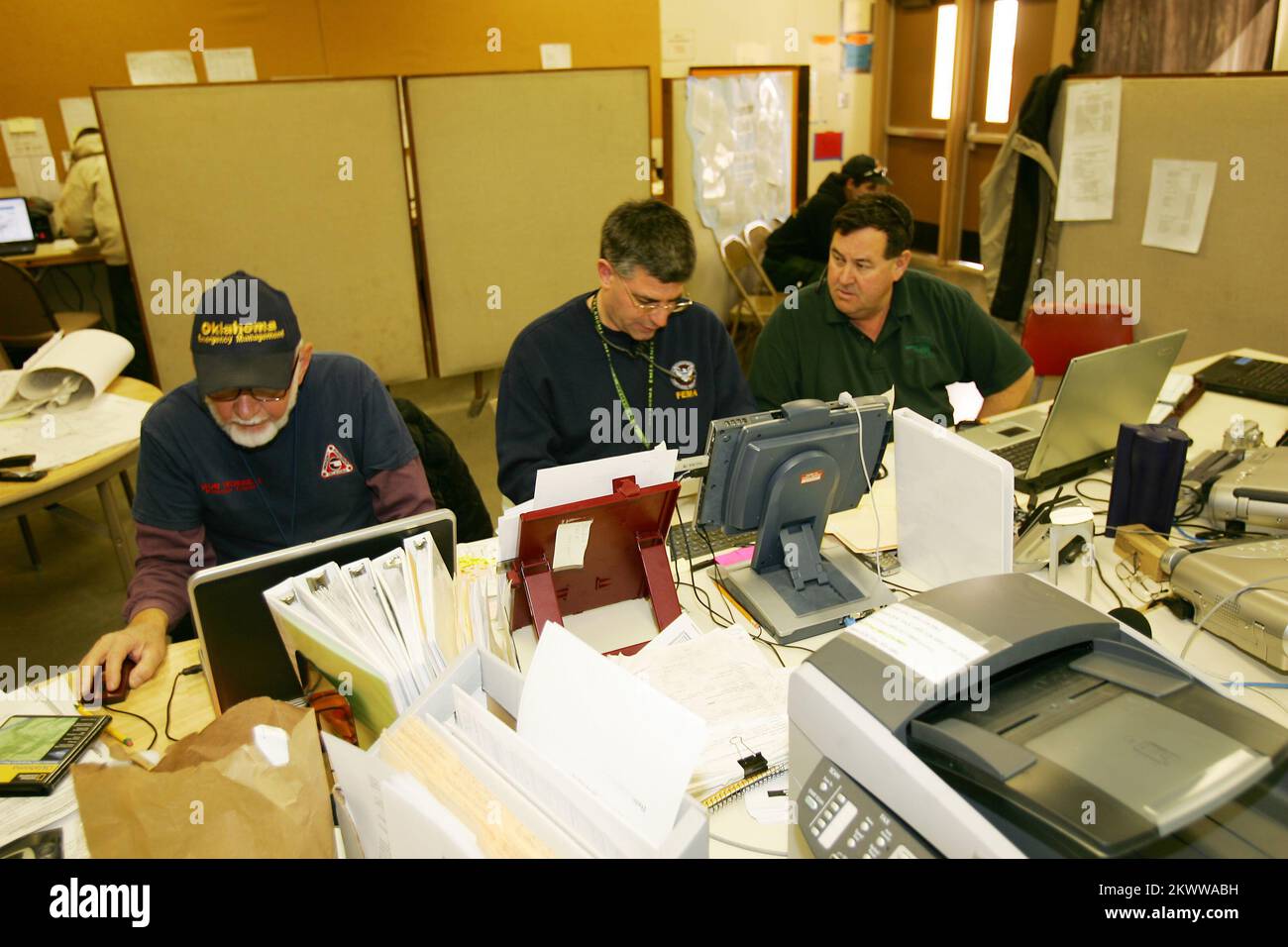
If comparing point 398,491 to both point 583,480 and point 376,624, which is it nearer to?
point 583,480

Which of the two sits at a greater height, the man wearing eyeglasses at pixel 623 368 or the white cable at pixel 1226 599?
the man wearing eyeglasses at pixel 623 368

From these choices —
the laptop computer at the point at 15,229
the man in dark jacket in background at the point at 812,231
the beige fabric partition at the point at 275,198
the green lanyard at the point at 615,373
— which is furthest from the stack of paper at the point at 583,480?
the laptop computer at the point at 15,229

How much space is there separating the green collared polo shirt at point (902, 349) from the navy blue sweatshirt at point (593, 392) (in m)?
0.23

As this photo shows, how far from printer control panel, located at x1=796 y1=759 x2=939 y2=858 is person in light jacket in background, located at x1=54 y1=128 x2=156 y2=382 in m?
4.14

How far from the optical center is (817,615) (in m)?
1.59

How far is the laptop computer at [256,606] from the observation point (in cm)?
126

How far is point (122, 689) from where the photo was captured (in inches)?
58.0

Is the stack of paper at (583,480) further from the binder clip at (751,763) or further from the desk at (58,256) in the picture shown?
the desk at (58,256)

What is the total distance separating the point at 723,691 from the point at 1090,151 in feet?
9.95

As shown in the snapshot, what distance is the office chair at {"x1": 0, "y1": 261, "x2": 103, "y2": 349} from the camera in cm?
357

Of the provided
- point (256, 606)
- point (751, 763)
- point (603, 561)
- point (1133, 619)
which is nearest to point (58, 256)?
point (256, 606)

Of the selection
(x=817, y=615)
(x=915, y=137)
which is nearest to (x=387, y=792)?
(x=817, y=615)

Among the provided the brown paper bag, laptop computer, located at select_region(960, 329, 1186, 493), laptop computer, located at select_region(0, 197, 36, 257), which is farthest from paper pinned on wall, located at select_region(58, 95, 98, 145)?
laptop computer, located at select_region(960, 329, 1186, 493)
